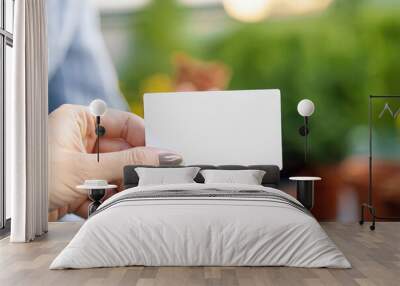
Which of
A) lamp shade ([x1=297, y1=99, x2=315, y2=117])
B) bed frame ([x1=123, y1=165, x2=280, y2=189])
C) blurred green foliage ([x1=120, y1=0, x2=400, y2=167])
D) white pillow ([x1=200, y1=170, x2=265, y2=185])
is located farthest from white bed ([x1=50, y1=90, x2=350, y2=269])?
blurred green foliage ([x1=120, y1=0, x2=400, y2=167])

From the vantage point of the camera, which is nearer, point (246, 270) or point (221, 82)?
point (246, 270)

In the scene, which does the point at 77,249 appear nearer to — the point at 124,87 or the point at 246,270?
the point at 246,270

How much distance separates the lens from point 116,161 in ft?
25.2

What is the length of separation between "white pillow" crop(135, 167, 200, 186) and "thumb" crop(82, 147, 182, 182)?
1.84 feet

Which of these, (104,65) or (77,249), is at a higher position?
(104,65)

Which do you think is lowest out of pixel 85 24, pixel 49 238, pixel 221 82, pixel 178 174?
pixel 49 238

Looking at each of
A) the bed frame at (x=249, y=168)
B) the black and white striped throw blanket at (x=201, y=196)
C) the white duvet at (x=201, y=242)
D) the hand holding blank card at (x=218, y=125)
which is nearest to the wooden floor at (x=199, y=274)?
the white duvet at (x=201, y=242)

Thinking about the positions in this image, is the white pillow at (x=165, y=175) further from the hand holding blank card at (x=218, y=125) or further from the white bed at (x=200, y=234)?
the white bed at (x=200, y=234)

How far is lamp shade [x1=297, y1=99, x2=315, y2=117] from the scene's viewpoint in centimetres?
727

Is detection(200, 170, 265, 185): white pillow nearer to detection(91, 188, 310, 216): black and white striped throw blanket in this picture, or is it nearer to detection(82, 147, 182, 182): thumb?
detection(82, 147, 182, 182): thumb

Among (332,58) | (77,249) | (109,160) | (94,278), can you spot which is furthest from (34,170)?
(332,58)

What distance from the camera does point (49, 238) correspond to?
250 inches

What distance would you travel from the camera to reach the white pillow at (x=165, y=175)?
22.5 feet

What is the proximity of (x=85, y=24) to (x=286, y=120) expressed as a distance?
9.85 feet
